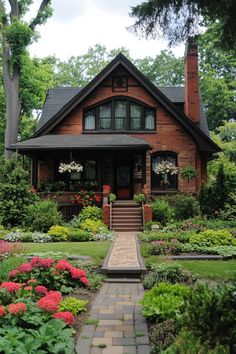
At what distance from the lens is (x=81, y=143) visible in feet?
61.3

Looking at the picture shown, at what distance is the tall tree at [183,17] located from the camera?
6.31 meters

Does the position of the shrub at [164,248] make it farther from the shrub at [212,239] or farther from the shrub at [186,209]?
the shrub at [186,209]

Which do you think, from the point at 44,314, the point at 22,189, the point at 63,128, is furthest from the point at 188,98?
the point at 44,314

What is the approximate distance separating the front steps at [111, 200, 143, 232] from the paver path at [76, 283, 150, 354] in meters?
9.30

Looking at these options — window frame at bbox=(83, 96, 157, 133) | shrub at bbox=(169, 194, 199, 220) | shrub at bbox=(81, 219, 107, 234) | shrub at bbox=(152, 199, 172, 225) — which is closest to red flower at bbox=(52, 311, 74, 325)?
shrub at bbox=(81, 219, 107, 234)

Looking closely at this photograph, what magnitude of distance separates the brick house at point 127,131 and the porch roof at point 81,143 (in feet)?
0.94

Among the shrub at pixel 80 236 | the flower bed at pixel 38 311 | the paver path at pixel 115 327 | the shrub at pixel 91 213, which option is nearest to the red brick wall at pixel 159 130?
the shrub at pixel 91 213

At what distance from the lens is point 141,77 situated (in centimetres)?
2039

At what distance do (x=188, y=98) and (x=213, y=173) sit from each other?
1087 cm

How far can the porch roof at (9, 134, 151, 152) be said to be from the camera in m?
18.1

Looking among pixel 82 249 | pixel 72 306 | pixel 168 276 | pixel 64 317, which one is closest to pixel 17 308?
pixel 64 317

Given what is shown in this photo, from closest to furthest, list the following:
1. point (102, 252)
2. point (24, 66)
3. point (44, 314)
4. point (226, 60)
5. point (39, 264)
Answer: point (44, 314) < point (39, 264) < point (102, 252) < point (24, 66) < point (226, 60)

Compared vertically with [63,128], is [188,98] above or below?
above

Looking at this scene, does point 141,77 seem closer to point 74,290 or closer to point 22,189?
point 22,189
